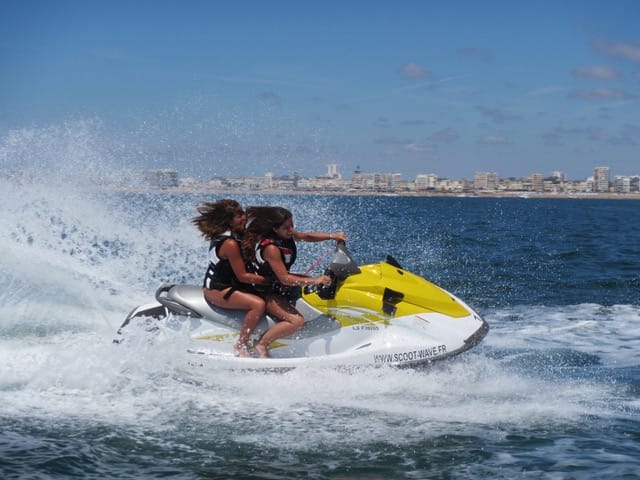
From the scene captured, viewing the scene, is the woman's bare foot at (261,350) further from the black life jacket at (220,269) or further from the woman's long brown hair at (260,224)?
the woman's long brown hair at (260,224)

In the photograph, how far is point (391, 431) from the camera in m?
5.87

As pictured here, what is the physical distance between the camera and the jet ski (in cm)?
712

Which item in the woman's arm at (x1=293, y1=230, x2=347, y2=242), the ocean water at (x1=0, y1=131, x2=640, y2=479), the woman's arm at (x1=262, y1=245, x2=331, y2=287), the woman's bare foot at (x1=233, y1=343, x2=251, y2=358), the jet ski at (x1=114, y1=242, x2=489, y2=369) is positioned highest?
the woman's arm at (x1=293, y1=230, x2=347, y2=242)

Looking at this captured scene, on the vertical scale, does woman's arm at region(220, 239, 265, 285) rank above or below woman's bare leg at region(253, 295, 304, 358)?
above

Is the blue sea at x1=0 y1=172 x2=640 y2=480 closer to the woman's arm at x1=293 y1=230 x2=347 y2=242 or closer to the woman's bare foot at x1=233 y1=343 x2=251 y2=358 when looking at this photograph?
the woman's bare foot at x1=233 y1=343 x2=251 y2=358

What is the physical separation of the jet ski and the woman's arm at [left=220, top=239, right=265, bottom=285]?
0.37 metres

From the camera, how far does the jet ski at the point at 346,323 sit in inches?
281

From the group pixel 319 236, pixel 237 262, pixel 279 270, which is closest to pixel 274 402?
pixel 279 270

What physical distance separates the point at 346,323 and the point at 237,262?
1.17m

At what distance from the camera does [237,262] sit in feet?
23.1

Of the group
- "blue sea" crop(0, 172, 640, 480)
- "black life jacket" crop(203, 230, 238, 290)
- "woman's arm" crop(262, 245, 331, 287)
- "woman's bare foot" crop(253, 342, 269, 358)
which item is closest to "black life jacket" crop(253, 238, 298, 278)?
"woman's arm" crop(262, 245, 331, 287)

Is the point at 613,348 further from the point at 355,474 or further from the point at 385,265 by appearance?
the point at 355,474

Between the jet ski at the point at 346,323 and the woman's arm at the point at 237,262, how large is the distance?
37 cm

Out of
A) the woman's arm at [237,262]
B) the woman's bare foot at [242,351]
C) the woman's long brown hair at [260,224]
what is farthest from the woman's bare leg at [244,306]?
the woman's long brown hair at [260,224]
